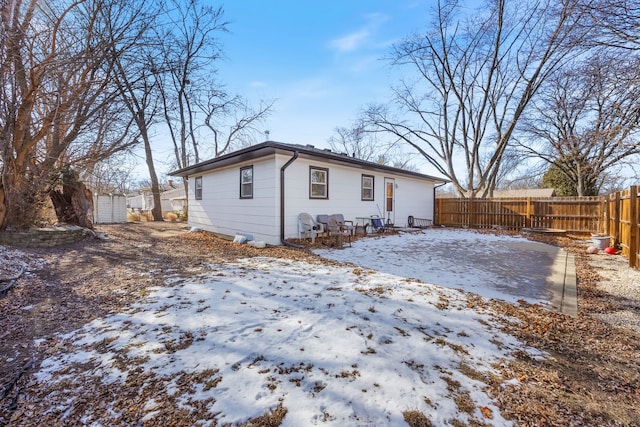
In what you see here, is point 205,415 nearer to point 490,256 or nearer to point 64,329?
point 64,329

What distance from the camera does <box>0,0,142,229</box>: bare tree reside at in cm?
539

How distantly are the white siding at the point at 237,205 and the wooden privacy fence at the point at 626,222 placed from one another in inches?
306

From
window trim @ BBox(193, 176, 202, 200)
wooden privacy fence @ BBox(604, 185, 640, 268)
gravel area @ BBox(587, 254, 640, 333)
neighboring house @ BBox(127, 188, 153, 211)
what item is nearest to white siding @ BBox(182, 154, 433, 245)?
window trim @ BBox(193, 176, 202, 200)

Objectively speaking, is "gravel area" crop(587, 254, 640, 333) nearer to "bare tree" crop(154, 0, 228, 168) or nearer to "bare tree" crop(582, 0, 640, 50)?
"bare tree" crop(582, 0, 640, 50)

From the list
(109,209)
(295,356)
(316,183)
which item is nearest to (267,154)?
(316,183)

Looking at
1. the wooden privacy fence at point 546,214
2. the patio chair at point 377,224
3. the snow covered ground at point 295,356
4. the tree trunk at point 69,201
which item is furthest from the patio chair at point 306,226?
the wooden privacy fence at point 546,214

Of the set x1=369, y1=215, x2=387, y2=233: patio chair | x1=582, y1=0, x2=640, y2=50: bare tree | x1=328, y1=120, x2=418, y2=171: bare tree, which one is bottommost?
x1=369, y1=215, x2=387, y2=233: patio chair

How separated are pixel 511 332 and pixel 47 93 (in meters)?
8.41

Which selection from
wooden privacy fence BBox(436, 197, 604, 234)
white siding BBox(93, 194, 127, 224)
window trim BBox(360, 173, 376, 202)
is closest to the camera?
window trim BBox(360, 173, 376, 202)

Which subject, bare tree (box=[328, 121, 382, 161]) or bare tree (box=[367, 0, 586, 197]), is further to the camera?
bare tree (box=[328, 121, 382, 161])

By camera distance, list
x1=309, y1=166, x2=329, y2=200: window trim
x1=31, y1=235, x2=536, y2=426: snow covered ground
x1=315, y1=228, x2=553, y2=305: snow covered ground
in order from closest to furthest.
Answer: x1=31, y1=235, x2=536, y2=426: snow covered ground → x1=315, y1=228, x2=553, y2=305: snow covered ground → x1=309, y1=166, x2=329, y2=200: window trim

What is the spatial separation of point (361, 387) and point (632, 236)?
23.1ft

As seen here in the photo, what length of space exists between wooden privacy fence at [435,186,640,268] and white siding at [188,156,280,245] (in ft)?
26.6

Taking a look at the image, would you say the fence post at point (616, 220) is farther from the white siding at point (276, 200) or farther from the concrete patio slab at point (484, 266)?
the white siding at point (276, 200)
